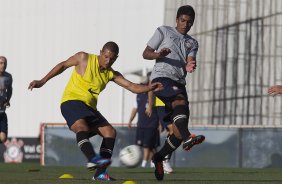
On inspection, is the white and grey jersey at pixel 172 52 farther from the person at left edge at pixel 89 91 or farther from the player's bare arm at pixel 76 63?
the player's bare arm at pixel 76 63

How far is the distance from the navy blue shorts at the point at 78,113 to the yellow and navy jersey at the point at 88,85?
0.10 meters

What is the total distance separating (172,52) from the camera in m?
14.3

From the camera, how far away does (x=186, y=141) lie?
13.4 m

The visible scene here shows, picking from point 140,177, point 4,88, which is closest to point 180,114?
point 140,177

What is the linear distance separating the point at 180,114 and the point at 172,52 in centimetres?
95

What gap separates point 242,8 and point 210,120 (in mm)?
3087

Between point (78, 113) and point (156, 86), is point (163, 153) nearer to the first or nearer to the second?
point (156, 86)

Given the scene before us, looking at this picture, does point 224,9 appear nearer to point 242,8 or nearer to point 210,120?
point 242,8

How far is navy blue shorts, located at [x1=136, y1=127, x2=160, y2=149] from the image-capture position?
23031 millimetres

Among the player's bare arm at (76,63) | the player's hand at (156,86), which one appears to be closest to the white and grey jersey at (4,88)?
the player's bare arm at (76,63)

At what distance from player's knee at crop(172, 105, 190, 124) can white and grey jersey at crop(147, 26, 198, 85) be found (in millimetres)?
488

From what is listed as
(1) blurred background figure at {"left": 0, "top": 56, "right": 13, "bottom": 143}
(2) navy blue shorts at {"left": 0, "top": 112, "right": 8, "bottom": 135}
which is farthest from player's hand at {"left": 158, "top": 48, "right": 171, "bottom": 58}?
(2) navy blue shorts at {"left": 0, "top": 112, "right": 8, "bottom": 135}

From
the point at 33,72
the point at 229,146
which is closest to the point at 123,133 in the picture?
the point at 229,146

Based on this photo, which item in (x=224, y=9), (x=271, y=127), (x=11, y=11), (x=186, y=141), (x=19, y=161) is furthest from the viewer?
(x=11, y=11)
